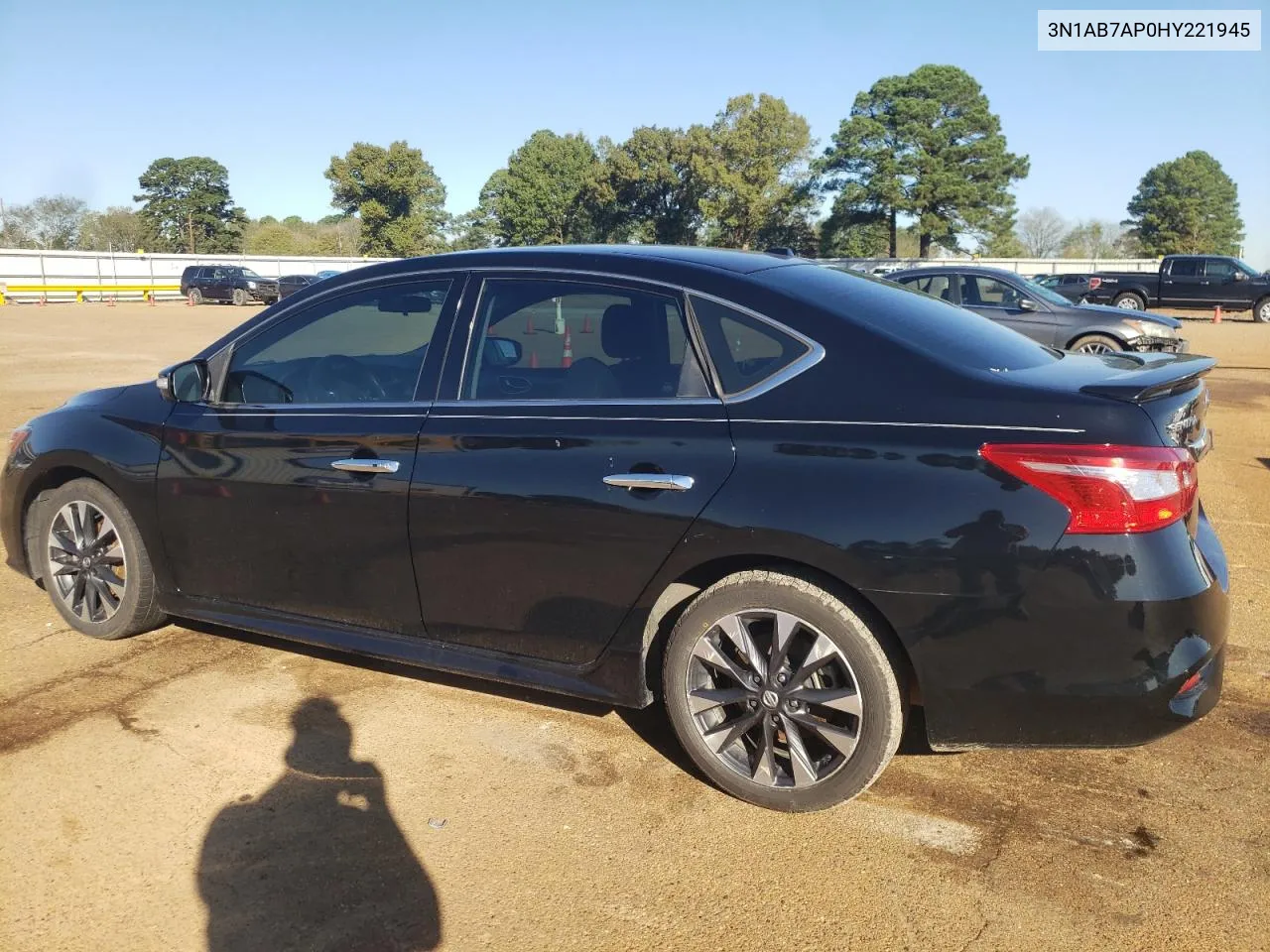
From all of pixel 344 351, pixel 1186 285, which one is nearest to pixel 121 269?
pixel 1186 285

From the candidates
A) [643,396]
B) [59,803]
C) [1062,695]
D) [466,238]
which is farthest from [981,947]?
[466,238]

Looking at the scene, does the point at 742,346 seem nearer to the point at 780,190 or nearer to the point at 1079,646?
the point at 1079,646

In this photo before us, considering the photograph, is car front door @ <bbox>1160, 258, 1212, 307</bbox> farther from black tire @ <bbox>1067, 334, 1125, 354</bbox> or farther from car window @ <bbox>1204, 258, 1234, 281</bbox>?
black tire @ <bbox>1067, 334, 1125, 354</bbox>

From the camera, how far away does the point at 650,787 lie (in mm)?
3201

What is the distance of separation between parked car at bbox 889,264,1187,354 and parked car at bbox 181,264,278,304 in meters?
32.6

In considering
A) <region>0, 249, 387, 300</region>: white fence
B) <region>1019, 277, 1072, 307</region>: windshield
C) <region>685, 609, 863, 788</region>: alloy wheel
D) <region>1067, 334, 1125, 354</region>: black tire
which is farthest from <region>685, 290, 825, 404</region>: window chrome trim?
<region>0, 249, 387, 300</region>: white fence

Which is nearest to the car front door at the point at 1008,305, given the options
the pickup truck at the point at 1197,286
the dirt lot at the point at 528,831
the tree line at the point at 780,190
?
the dirt lot at the point at 528,831

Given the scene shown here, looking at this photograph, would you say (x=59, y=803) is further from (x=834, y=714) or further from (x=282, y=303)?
(x=834, y=714)

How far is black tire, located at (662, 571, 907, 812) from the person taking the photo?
9.22 feet

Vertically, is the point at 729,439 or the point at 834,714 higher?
the point at 729,439

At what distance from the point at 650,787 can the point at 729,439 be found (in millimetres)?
1155

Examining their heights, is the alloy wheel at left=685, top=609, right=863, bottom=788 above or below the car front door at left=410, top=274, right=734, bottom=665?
below

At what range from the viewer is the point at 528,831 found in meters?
2.96

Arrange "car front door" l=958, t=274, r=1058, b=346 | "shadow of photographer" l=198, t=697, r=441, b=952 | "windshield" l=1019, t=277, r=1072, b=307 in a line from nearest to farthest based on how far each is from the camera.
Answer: "shadow of photographer" l=198, t=697, r=441, b=952 → "car front door" l=958, t=274, r=1058, b=346 → "windshield" l=1019, t=277, r=1072, b=307
